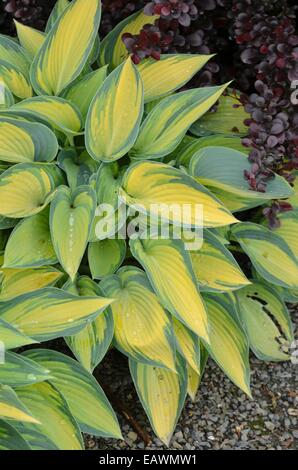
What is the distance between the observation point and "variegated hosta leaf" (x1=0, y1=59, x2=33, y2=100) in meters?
2.38

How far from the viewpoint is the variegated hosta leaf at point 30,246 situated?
2.07 meters

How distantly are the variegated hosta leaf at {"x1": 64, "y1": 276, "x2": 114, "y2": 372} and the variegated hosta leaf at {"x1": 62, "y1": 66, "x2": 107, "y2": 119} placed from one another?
602 millimetres

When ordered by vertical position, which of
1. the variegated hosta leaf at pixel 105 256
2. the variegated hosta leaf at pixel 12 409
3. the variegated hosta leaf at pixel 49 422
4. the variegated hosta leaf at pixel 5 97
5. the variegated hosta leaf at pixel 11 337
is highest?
the variegated hosta leaf at pixel 5 97

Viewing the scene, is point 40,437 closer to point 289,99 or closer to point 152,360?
point 152,360

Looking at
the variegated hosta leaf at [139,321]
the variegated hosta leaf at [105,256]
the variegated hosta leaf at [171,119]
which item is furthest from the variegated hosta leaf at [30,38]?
the variegated hosta leaf at [139,321]

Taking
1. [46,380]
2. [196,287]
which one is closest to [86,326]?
[46,380]

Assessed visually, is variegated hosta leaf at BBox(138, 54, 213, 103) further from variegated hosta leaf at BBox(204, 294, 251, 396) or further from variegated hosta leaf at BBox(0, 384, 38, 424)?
variegated hosta leaf at BBox(0, 384, 38, 424)

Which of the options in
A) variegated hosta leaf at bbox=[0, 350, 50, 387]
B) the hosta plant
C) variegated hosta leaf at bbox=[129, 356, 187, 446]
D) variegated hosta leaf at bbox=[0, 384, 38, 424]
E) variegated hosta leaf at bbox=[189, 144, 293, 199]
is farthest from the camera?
variegated hosta leaf at bbox=[189, 144, 293, 199]

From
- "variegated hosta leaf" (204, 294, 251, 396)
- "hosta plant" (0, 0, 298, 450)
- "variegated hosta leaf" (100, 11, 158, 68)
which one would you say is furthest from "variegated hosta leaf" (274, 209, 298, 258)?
"variegated hosta leaf" (100, 11, 158, 68)

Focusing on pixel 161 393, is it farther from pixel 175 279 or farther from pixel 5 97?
pixel 5 97

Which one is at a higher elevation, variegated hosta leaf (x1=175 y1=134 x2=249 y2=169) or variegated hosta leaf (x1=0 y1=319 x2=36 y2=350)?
variegated hosta leaf (x1=0 y1=319 x2=36 y2=350)

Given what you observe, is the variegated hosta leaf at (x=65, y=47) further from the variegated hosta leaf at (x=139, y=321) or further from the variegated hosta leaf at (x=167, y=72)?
the variegated hosta leaf at (x=139, y=321)

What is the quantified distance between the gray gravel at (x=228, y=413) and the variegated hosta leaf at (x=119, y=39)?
938 mm

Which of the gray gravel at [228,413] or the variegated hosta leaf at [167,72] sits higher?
the variegated hosta leaf at [167,72]
